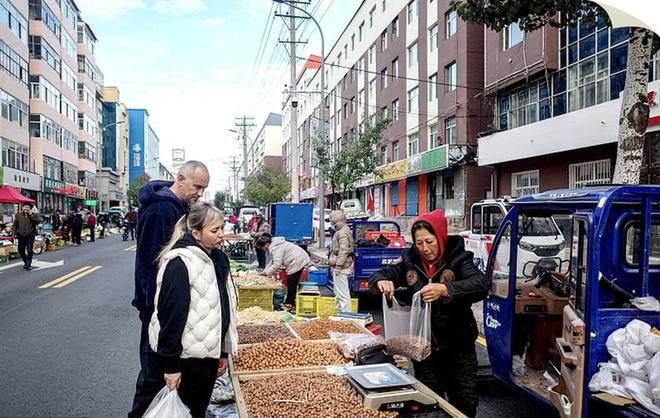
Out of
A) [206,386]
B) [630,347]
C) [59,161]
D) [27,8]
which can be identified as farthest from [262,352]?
[59,161]

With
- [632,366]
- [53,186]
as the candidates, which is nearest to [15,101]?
[53,186]

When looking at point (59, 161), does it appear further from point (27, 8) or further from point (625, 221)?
point (625, 221)

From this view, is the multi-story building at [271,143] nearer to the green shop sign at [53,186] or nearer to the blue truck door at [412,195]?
the green shop sign at [53,186]

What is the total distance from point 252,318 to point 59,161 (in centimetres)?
4710

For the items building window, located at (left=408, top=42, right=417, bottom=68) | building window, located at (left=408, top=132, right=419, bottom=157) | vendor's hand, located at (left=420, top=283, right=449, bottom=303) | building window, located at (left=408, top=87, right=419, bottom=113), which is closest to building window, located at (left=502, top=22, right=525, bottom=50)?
building window, located at (left=408, top=87, right=419, bottom=113)

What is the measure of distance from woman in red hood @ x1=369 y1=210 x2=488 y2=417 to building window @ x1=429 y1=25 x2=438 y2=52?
99.6 feet

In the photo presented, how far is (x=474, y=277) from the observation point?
368 cm

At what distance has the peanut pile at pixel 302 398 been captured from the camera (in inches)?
136

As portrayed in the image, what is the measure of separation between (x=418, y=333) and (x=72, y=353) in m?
5.28

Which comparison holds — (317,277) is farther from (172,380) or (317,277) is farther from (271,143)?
(271,143)

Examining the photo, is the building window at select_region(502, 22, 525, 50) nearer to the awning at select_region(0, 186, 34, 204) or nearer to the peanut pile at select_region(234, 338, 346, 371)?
the peanut pile at select_region(234, 338, 346, 371)

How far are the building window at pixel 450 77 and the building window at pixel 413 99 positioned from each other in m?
4.17

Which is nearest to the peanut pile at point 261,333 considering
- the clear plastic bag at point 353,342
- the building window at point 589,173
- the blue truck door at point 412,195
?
the clear plastic bag at point 353,342

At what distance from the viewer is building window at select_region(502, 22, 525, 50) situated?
2267 centimetres
